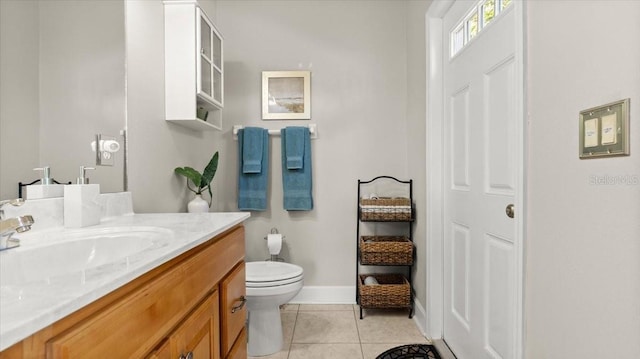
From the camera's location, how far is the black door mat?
1724 millimetres

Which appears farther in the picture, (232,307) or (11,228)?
(232,307)

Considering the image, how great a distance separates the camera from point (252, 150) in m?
2.37

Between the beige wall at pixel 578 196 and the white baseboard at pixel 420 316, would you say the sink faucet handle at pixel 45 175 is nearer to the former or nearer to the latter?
the beige wall at pixel 578 196

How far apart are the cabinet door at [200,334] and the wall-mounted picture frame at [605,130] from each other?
3.49ft

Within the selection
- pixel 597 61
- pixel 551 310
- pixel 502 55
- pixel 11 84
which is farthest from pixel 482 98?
pixel 11 84

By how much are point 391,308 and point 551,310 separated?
156 cm

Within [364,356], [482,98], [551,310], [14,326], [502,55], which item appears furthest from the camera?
[364,356]

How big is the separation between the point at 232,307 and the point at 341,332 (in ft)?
3.81

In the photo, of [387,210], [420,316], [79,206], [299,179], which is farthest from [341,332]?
[79,206]

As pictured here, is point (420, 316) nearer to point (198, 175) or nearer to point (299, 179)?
point (299, 179)

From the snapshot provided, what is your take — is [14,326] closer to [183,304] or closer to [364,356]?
[183,304]

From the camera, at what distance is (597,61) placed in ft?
2.29

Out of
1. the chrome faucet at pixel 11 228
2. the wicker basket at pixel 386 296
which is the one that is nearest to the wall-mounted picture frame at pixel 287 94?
the wicker basket at pixel 386 296

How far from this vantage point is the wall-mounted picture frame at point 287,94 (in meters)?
2.46
